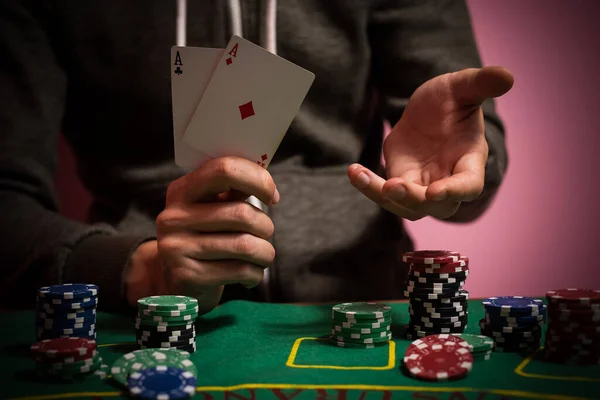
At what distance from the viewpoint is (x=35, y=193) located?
2125mm

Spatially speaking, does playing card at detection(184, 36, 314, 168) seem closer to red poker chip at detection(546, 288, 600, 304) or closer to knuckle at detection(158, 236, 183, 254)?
knuckle at detection(158, 236, 183, 254)

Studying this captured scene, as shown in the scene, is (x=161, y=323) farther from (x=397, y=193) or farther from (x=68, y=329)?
(x=397, y=193)

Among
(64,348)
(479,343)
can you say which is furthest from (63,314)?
(479,343)

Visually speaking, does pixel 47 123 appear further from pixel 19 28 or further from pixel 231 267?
pixel 231 267

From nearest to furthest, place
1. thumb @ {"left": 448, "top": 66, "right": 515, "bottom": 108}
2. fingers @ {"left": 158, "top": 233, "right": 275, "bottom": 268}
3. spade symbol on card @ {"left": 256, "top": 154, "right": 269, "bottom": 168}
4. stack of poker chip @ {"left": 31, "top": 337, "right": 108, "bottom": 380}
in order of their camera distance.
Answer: stack of poker chip @ {"left": 31, "top": 337, "right": 108, "bottom": 380}, thumb @ {"left": 448, "top": 66, "right": 515, "bottom": 108}, fingers @ {"left": 158, "top": 233, "right": 275, "bottom": 268}, spade symbol on card @ {"left": 256, "top": 154, "right": 269, "bottom": 168}

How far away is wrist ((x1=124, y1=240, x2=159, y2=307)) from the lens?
1779 millimetres

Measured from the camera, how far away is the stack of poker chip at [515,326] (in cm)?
140

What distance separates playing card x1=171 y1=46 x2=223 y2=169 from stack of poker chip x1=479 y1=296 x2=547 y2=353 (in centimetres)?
83

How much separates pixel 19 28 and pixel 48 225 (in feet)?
2.43

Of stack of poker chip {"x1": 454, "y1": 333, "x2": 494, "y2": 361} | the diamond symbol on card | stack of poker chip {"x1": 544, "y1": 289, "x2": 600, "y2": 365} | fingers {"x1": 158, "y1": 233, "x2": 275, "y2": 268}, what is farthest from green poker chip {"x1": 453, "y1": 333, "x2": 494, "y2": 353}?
the diamond symbol on card

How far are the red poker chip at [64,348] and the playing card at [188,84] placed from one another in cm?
57

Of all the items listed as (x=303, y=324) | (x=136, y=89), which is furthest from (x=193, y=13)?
(x=303, y=324)

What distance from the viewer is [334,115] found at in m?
2.35

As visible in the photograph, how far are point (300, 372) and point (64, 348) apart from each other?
47 cm
